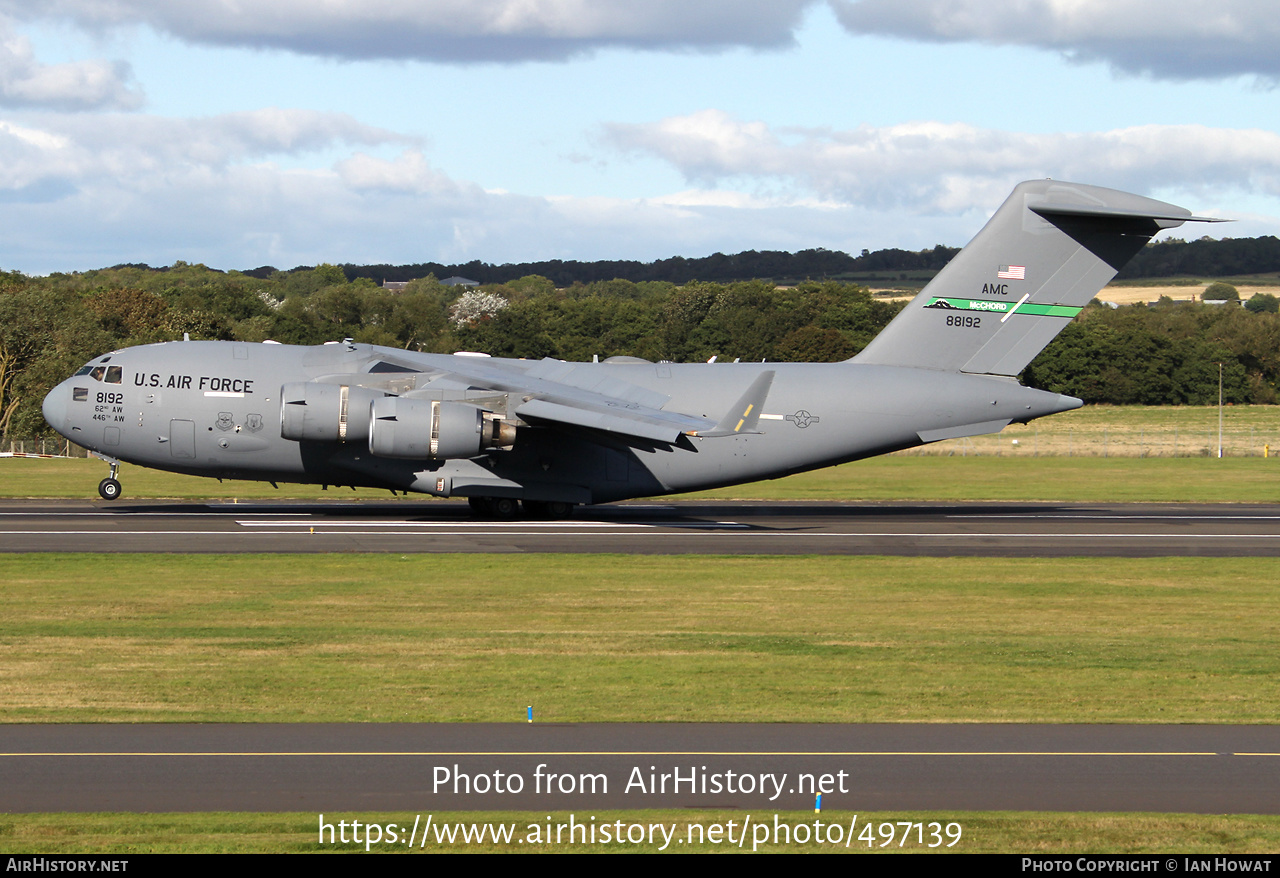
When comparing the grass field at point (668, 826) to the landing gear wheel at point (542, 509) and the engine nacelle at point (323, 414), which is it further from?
the landing gear wheel at point (542, 509)

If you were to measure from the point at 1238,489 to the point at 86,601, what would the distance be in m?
37.6

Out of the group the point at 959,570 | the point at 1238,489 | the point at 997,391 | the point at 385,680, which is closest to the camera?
the point at 385,680

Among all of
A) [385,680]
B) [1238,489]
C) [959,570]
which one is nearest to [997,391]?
[959,570]

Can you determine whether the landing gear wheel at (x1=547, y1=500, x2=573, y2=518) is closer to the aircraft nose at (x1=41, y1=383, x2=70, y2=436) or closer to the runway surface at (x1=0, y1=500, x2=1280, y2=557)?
the runway surface at (x1=0, y1=500, x2=1280, y2=557)

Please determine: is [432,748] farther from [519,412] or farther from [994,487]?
[994,487]

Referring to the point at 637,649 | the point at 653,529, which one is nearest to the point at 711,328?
the point at 653,529

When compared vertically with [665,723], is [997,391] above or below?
above

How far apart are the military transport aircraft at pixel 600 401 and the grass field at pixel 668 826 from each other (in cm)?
1779

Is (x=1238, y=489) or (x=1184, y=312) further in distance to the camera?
(x=1184, y=312)

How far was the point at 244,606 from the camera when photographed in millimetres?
18281

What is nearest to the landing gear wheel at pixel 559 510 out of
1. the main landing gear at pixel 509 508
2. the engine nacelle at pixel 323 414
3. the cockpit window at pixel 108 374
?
the main landing gear at pixel 509 508

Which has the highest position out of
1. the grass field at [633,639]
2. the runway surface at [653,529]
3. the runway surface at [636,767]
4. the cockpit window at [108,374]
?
the cockpit window at [108,374]

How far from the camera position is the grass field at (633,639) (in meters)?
12.5

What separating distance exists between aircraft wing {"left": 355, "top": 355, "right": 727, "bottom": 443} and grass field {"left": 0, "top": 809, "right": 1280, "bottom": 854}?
17.1 metres
